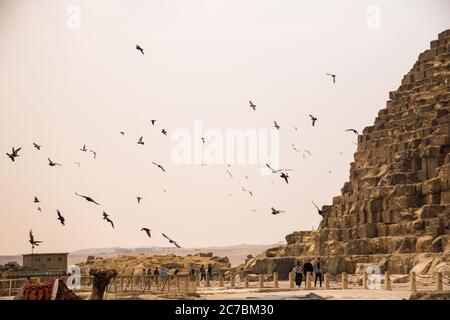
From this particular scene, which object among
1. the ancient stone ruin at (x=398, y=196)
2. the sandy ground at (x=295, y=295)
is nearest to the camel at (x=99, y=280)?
the sandy ground at (x=295, y=295)

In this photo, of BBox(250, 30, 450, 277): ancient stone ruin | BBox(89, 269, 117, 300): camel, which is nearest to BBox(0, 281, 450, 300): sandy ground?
BBox(89, 269, 117, 300): camel

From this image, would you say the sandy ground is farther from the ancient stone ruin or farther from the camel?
the ancient stone ruin

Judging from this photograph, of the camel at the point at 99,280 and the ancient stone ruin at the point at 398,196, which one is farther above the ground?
the ancient stone ruin at the point at 398,196

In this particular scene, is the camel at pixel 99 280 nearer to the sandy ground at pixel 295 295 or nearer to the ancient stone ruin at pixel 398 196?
the sandy ground at pixel 295 295

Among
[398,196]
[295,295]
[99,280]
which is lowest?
[295,295]

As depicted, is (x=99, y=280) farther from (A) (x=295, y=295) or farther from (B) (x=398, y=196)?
(B) (x=398, y=196)

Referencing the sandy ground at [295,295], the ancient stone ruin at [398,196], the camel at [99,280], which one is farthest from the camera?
the ancient stone ruin at [398,196]

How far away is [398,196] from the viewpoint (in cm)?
5116

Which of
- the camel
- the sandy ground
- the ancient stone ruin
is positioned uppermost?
the ancient stone ruin

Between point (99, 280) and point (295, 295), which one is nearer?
point (99, 280)

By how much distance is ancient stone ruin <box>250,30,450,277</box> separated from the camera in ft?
Answer: 153

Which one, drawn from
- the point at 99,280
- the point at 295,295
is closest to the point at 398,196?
the point at 295,295

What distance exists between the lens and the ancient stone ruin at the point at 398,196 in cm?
4669
